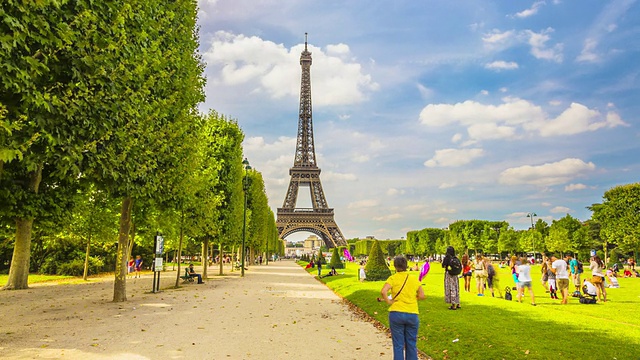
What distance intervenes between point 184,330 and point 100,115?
5754 millimetres

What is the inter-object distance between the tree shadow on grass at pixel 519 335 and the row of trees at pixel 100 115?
9.04 metres

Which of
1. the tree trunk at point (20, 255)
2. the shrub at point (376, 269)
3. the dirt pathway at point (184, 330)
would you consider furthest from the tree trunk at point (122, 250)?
the shrub at point (376, 269)

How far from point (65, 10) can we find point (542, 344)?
11983 millimetres

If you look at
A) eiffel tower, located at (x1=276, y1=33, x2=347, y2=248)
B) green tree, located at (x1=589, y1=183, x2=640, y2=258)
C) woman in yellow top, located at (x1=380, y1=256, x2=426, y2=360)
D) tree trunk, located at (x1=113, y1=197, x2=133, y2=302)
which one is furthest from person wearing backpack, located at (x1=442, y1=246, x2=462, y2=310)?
eiffel tower, located at (x1=276, y1=33, x2=347, y2=248)

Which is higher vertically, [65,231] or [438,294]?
[65,231]

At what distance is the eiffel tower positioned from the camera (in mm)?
95125

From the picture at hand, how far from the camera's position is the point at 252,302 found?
16812 mm

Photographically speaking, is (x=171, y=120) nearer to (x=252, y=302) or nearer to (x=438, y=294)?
(x=252, y=302)

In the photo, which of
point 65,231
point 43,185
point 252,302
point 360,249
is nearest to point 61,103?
point 252,302

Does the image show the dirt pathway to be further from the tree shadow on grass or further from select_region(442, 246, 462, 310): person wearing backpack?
select_region(442, 246, 462, 310): person wearing backpack

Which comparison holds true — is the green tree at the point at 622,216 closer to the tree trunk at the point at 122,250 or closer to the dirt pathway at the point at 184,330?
the dirt pathway at the point at 184,330

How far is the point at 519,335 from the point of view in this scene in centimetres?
928

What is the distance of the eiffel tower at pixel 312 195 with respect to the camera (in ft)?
312

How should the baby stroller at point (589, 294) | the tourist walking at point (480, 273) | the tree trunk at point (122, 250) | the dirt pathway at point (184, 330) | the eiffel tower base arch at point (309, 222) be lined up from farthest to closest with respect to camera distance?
the eiffel tower base arch at point (309, 222) → the tourist walking at point (480, 273) → the baby stroller at point (589, 294) → the tree trunk at point (122, 250) → the dirt pathway at point (184, 330)
